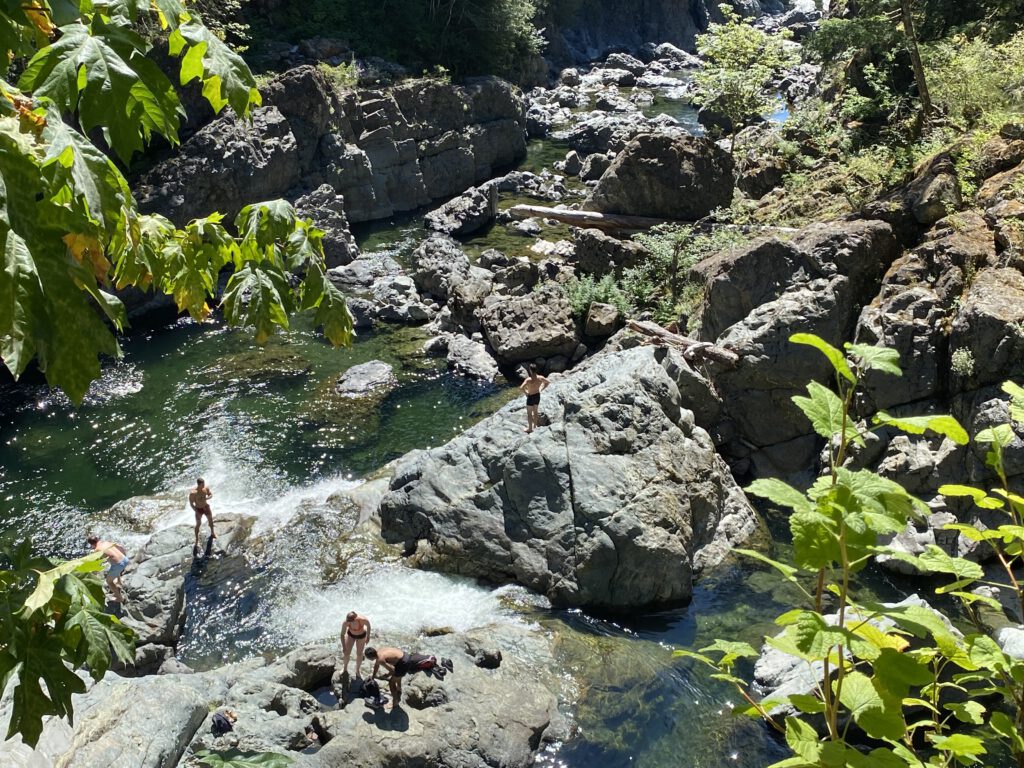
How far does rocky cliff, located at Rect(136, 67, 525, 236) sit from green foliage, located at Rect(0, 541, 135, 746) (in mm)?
23194

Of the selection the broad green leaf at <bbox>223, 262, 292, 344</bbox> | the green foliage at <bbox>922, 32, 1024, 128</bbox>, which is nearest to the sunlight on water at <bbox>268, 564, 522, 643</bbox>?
the broad green leaf at <bbox>223, 262, 292, 344</bbox>

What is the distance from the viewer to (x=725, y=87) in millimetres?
27078

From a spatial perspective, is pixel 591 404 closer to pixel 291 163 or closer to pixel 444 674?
pixel 444 674

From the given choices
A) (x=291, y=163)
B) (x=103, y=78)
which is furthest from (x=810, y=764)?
(x=291, y=163)

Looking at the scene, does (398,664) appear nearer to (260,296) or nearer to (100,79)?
(260,296)

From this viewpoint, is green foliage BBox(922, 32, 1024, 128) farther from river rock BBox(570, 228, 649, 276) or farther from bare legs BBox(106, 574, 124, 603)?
bare legs BBox(106, 574, 124, 603)

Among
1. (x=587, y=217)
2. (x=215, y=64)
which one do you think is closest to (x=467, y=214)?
(x=587, y=217)

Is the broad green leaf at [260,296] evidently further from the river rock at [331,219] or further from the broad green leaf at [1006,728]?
the river rock at [331,219]

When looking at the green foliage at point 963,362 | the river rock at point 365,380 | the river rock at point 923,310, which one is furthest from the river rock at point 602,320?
the green foliage at point 963,362

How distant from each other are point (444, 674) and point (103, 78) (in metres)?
8.97

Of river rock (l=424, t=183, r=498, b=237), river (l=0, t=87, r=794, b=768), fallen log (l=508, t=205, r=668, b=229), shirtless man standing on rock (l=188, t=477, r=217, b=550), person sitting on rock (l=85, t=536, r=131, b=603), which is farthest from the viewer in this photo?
river rock (l=424, t=183, r=498, b=237)

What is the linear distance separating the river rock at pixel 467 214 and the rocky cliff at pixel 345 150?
3134 mm

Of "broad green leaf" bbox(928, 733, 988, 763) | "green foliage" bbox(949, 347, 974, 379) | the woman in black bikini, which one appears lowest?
the woman in black bikini

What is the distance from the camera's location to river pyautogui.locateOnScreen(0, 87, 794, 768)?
32.7 ft
